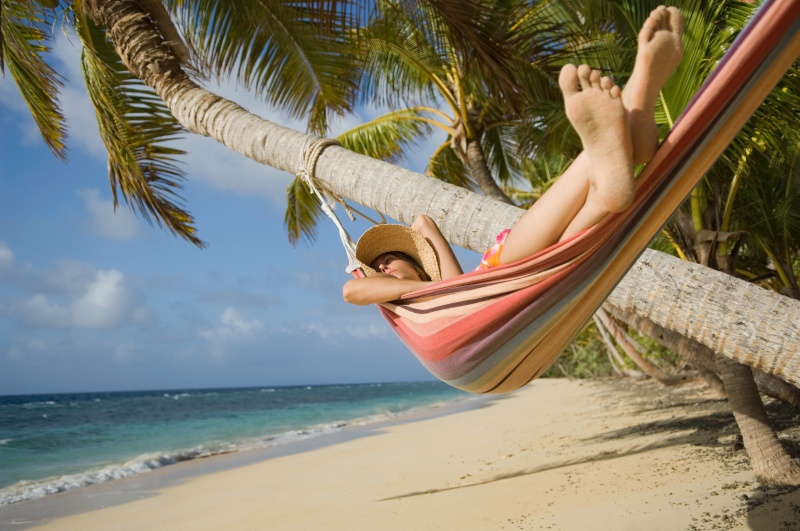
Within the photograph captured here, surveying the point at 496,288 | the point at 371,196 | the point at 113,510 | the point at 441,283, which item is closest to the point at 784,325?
the point at 496,288

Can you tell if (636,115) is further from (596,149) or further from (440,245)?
(440,245)

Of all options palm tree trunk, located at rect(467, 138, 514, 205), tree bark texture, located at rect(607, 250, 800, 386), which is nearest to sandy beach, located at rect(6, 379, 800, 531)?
tree bark texture, located at rect(607, 250, 800, 386)

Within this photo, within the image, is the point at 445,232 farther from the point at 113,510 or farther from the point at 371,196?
the point at 113,510

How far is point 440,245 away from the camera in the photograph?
2.11 m

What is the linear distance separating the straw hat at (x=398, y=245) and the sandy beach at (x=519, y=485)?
172 centimetres

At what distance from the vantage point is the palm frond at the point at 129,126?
386 centimetres

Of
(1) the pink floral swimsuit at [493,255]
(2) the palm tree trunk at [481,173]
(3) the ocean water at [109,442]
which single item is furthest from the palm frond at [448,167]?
(1) the pink floral swimsuit at [493,255]

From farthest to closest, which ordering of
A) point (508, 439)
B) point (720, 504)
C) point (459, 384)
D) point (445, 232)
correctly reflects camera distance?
1. point (508, 439)
2. point (720, 504)
3. point (445, 232)
4. point (459, 384)

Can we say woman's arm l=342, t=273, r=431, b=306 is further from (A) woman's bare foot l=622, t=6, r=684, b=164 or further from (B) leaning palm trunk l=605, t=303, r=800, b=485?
(B) leaning palm trunk l=605, t=303, r=800, b=485

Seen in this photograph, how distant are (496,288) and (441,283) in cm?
17

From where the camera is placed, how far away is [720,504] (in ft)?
9.61

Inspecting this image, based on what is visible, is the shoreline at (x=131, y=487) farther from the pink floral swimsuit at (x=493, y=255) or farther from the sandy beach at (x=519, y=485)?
the pink floral swimsuit at (x=493, y=255)

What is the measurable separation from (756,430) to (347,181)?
2414 millimetres

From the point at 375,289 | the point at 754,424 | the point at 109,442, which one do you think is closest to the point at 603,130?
the point at 375,289
